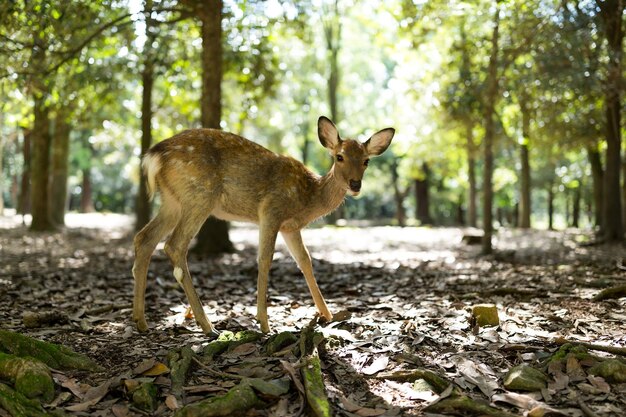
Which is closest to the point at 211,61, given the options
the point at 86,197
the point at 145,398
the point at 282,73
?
the point at 282,73

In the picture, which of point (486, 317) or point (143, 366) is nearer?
point (143, 366)

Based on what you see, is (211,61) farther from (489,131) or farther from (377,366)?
(377,366)

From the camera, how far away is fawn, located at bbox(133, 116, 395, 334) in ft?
16.8

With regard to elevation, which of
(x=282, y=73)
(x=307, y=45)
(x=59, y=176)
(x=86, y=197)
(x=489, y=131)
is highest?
(x=307, y=45)

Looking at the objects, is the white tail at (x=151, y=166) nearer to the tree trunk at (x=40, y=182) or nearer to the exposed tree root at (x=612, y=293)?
the exposed tree root at (x=612, y=293)

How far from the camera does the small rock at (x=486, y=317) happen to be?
196 inches

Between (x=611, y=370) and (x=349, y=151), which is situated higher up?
(x=349, y=151)

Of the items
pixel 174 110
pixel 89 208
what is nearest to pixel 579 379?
pixel 174 110

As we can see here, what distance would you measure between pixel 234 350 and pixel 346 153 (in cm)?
213

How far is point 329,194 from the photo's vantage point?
564 cm

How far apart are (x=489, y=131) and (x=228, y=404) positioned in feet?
30.0

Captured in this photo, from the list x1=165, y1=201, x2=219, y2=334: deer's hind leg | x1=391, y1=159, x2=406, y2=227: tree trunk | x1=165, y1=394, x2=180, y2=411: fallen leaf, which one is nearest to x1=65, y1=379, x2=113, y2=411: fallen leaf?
x1=165, y1=394, x2=180, y2=411: fallen leaf

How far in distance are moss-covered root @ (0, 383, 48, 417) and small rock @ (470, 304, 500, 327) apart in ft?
11.4

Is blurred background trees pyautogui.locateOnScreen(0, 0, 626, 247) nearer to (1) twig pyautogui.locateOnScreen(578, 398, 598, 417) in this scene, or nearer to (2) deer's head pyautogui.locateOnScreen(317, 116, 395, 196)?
(2) deer's head pyautogui.locateOnScreen(317, 116, 395, 196)
